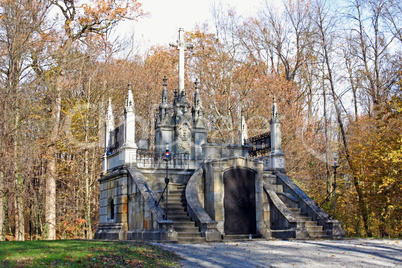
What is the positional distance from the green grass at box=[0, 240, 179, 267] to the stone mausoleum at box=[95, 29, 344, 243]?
128 inches

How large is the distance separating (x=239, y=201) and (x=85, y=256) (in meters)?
9.23

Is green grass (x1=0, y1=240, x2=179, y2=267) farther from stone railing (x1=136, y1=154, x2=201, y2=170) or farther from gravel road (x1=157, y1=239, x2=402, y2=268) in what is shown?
stone railing (x1=136, y1=154, x2=201, y2=170)

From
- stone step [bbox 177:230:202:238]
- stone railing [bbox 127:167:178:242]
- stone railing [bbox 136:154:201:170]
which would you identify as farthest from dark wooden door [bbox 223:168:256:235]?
stone railing [bbox 127:167:178:242]

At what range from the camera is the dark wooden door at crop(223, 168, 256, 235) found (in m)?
19.4

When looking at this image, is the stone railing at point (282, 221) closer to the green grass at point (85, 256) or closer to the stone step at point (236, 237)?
the stone step at point (236, 237)

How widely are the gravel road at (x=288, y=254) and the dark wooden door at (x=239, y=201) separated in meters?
2.42

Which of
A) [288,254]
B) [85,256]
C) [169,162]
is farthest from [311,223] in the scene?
[85,256]

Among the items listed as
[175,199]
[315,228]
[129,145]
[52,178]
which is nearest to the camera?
[175,199]

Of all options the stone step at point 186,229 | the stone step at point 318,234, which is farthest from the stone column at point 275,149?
the stone step at point 186,229

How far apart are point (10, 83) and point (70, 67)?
22.9 ft

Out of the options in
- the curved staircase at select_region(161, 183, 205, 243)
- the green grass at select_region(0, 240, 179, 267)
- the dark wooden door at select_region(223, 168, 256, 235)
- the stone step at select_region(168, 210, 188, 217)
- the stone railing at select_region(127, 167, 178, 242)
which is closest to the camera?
the green grass at select_region(0, 240, 179, 267)

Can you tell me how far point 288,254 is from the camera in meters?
14.1

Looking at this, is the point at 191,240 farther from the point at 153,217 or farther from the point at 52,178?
the point at 52,178

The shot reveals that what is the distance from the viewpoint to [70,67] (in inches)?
1221
